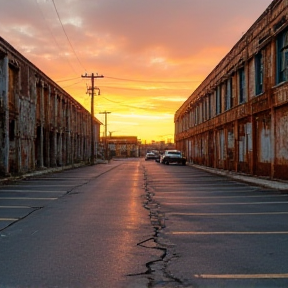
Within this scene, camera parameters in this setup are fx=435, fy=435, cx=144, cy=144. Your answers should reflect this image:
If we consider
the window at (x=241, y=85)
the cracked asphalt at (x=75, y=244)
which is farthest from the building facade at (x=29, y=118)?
the window at (x=241, y=85)

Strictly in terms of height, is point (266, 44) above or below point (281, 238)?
above

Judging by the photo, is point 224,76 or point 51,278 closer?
point 51,278

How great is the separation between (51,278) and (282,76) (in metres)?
16.2

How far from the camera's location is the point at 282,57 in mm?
19031

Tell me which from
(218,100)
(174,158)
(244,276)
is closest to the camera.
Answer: (244,276)

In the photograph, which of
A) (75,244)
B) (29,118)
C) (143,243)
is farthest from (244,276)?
(29,118)

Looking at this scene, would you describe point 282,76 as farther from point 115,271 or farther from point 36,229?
point 115,271

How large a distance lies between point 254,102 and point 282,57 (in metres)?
3.92

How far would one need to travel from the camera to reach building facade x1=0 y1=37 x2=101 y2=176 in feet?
76.8

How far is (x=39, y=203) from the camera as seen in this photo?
12.7 meters

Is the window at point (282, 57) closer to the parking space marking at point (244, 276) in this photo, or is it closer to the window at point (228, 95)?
the window at point (228, 95)

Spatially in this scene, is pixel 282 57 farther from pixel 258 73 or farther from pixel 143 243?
pixel 143 243

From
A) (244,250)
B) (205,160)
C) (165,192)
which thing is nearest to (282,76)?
(165,192)

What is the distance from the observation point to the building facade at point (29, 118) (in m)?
23.4
